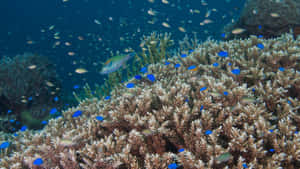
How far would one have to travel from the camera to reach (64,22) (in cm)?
5134

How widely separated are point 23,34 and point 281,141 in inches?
2346

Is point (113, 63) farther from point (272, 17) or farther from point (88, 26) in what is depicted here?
point (88, 26)

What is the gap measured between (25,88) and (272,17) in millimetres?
12401

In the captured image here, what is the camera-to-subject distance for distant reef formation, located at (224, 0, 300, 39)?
7.04m

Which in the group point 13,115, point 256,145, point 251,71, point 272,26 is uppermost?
point 272,26

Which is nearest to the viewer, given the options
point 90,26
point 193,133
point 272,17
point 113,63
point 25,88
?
point 193,133

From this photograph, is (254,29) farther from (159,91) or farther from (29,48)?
(29,48)

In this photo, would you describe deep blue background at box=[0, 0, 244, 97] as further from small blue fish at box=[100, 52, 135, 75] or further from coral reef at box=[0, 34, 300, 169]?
coral reef at box=[0, 34, 300, 169]

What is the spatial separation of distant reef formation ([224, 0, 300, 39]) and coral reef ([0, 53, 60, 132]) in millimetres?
9874

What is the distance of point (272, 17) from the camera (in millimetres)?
7199

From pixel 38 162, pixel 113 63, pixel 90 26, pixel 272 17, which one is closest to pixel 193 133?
pixel 38 162

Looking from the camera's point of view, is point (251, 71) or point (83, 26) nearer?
point (251, 71)

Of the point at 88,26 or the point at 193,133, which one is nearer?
the point at 193,133

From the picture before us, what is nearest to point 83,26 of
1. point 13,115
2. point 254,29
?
point 13,115
